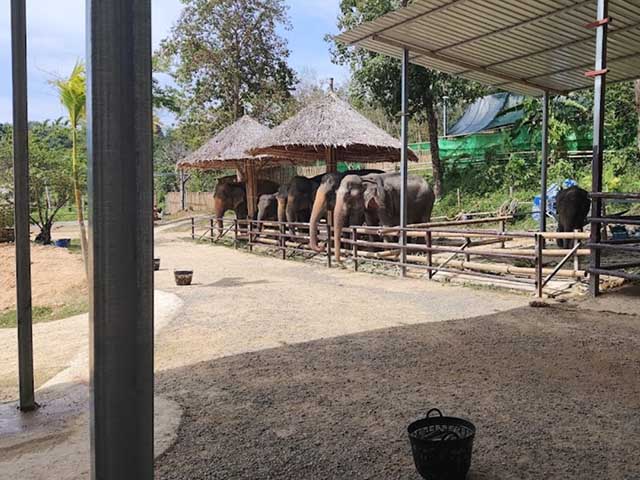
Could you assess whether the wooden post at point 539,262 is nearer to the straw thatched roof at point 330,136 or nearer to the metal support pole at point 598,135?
the metal support pole at point 598,135

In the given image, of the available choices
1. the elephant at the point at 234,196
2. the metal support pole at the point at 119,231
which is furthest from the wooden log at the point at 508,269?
the elephant at the point at 234,196

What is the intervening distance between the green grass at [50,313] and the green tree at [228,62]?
15440mm

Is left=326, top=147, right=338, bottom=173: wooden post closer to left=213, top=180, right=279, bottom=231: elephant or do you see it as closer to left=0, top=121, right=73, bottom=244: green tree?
left=213, top=180, right=279, bottom=231: elephant

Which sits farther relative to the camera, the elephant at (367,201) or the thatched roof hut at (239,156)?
the thatched roof hut at (239,156)

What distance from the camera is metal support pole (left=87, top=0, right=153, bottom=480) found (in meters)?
1.54

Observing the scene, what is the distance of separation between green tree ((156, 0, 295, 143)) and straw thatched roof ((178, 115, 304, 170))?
593 centimetres

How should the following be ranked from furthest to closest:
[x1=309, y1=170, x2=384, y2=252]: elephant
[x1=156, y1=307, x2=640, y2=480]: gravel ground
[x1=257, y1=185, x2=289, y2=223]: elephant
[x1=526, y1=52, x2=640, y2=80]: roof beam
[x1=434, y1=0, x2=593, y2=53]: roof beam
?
[x1=257, y1=185, x2=289, y2=223]: elephant
[x1=309, y1=170, x2=384, y2=252]: elephant
[x1=526, y1=52, x2=640, y2=80]: roof beam
[x1=434, y1=0, x2=593, y2=53]: roof beam
[x1=156, y1=307, x2=640, y2=480]: gravel ground

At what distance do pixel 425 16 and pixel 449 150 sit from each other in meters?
17.5

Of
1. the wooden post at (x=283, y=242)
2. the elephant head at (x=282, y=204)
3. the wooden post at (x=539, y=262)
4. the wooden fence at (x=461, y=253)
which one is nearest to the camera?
the wooden post at (x=539, y=262)

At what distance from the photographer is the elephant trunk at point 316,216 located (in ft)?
37.6

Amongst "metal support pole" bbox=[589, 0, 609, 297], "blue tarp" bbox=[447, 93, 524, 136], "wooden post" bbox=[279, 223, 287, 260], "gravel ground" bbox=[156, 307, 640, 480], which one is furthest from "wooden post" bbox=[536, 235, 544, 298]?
"blue tarp" bbox=[447, 93, 524, 136]

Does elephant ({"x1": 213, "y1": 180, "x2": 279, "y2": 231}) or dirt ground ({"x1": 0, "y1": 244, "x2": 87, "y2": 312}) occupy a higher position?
elephant ({"x1": 213, "y1": 180, "x2": 279, "y2": 231})

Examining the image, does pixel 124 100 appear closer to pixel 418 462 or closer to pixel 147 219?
pixel 147 219

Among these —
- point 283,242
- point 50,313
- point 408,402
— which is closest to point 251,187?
point 283,242
